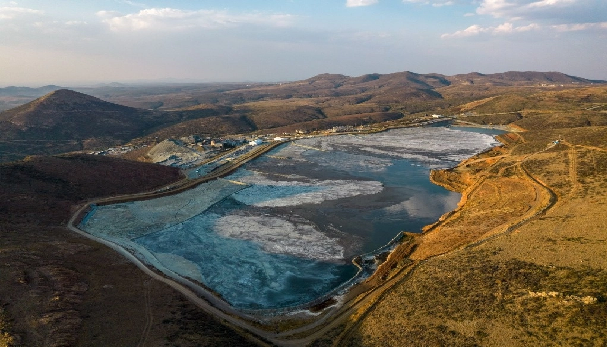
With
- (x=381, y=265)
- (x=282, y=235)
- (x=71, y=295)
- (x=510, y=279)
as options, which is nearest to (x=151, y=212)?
(x=282, y=235)

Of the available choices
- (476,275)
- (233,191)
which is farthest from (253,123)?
(476,275)

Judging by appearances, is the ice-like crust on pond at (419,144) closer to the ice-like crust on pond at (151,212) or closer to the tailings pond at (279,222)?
the tailings pond at (279,222)

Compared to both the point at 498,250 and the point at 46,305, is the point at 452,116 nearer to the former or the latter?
the point at 498,250

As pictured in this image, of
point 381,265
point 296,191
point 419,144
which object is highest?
→ point 419,144

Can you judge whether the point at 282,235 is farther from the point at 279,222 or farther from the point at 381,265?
the point at 381,265

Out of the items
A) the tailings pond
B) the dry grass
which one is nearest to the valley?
the dry grass

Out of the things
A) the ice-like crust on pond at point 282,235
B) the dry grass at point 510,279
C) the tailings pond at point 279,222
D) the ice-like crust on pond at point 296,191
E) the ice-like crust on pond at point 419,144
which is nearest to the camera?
the dry grass at point 510,279

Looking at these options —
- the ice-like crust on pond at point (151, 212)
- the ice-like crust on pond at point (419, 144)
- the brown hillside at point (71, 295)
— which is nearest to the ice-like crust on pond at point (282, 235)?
the ice-like crust on pond at point (151, 212)

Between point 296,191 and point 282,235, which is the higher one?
point 296,191

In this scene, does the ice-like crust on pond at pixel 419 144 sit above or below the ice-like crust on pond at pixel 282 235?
above
